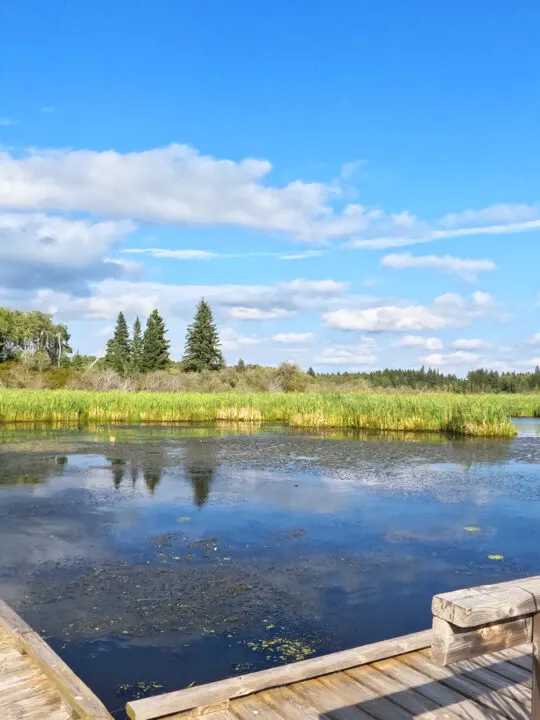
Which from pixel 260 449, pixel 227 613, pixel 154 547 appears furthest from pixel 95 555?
pixel 260 449

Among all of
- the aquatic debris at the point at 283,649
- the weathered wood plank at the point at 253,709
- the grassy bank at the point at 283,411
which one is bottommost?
the aquatic debris at the point at 283,649

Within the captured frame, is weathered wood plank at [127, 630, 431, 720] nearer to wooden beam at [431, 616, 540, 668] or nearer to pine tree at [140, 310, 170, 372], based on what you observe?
wooden beam at [431, 616, 540, 668]

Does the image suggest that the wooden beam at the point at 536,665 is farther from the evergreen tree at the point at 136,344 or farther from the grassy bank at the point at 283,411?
the evergreen tree at the point at 136,344

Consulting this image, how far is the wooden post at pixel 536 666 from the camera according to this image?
1.98 metres

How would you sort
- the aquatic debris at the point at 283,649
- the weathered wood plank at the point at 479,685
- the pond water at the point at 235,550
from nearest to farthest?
the weathered wood plank at the point at 479,685, the aquatic debris at the point at 283,649, the pond water at the point at 235,550

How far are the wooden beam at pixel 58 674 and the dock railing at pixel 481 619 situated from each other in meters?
2.26

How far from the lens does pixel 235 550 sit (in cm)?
797

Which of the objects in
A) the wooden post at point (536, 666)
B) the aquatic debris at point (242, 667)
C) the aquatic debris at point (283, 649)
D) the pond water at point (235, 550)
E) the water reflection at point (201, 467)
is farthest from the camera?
the water reflection at point (201, 467)

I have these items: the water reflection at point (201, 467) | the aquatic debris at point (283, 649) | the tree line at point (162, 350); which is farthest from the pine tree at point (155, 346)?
the aquatic debris at point (283, 649)

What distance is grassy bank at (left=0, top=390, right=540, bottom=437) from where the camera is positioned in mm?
24547

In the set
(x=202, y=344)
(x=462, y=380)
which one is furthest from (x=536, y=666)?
(x=462, y=380)

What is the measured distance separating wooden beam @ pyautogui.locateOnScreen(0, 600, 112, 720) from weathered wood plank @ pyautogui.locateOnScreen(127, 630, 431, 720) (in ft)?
0.69

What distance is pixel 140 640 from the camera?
517cm

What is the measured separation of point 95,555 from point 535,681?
6486 millimetres
